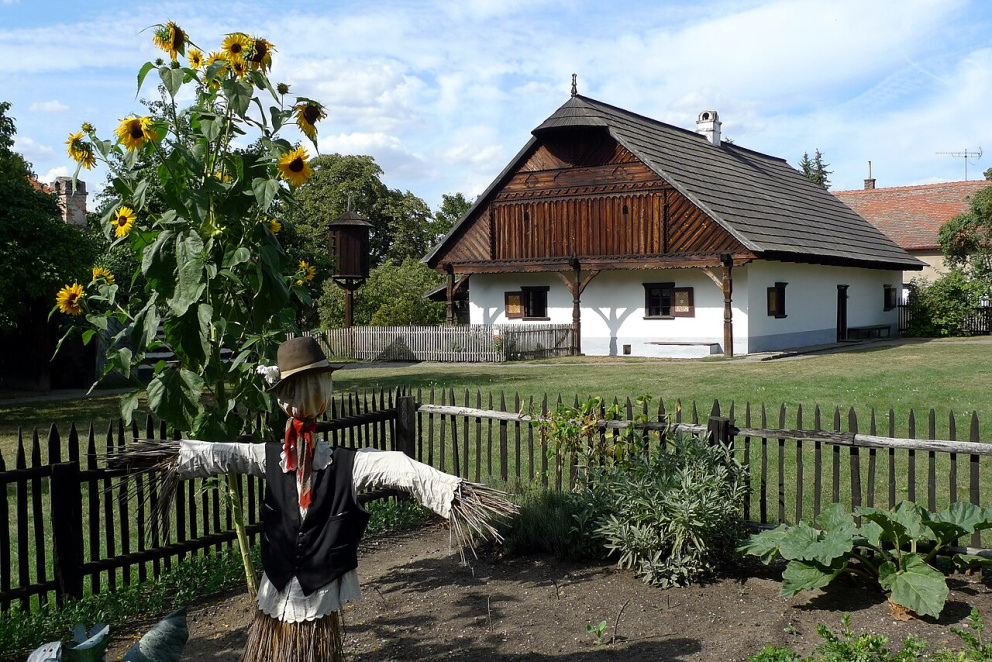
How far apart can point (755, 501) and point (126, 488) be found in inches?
205

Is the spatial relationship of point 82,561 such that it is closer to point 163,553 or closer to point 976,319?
point 163,553

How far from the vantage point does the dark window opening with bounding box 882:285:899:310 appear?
34219 millimetres

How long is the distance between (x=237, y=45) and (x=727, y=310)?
2106cm

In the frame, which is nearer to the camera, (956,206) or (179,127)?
(179,127)

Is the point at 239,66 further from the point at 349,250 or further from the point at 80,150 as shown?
the point at 349,250

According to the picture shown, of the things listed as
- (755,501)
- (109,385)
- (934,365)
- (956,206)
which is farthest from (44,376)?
(956,206)

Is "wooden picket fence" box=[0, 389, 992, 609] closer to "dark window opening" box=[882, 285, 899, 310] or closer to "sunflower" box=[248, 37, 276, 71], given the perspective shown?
"sunflower" box=[248, 37, 276, 71]

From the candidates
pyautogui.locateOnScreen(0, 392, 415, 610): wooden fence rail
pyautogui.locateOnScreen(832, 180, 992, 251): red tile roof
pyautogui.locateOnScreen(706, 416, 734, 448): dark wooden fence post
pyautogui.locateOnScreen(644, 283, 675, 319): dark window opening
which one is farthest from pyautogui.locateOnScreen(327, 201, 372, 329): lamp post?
pyautogui.locateOnScreen(832, 180, 992, 251): red tile roof

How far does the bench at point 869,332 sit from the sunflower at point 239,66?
98.6 ft

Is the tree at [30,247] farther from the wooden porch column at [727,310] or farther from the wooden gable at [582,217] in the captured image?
the wooden porch column at [727,310]

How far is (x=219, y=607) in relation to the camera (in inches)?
205

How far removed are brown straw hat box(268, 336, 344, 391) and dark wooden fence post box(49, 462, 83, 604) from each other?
7.78 ft

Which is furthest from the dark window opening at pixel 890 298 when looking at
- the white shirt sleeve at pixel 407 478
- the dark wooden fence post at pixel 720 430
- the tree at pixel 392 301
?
the white shirt sleeve at pixel 407 478

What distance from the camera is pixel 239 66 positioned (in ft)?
13.7
